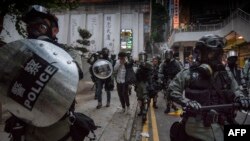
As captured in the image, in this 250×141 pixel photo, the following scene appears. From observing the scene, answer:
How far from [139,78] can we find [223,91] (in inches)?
253

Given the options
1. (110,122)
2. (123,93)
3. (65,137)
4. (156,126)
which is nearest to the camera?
(65,137)

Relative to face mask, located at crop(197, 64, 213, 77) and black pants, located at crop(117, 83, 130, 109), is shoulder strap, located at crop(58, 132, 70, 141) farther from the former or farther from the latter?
black pants, located at crop(117, 83, 130, 109)

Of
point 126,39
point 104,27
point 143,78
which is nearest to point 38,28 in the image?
point 143,78

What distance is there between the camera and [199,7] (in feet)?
156

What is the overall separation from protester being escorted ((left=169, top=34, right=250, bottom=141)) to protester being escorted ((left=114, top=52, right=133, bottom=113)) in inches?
248

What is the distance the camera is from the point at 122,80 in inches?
401

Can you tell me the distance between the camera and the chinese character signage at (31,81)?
2.52m

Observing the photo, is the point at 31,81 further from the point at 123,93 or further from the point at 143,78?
the point at 123,93

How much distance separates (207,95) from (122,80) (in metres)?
6.66

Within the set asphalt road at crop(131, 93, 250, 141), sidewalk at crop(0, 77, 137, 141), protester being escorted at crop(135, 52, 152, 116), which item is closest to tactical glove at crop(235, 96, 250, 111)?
asphalt road at crop(131, 93, 250, 141)

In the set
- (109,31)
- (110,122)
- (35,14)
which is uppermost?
(109,31)

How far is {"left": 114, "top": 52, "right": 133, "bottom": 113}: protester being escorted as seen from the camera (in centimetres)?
1018

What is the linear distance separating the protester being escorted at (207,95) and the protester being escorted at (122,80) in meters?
6.31

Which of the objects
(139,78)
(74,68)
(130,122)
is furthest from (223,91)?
(139,78)
